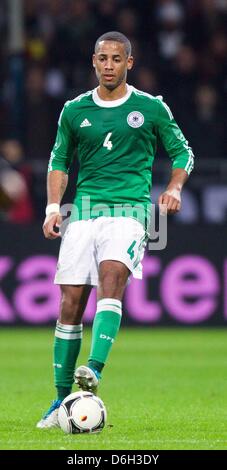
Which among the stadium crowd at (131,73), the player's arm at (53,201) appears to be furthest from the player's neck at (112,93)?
the stadium crowd at (131,73)

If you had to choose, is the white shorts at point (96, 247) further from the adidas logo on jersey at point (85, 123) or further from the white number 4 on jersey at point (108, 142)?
the adidas logo on jersey at point (85, 123)

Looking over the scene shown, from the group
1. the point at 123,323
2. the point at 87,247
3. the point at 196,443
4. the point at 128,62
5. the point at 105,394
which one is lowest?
the point at 123,323

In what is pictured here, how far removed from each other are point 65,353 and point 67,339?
3.4 inches

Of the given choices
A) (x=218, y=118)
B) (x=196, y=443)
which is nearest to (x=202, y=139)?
(x=218, y=118)

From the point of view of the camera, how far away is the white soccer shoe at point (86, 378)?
22.5 ft

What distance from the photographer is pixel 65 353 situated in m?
7.39

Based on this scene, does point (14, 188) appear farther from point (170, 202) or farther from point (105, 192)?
point (170, 202)

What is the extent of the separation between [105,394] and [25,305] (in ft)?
17.5

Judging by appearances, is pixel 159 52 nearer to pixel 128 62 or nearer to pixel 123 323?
pixel 123 323

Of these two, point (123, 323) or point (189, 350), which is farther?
point (123, 323)

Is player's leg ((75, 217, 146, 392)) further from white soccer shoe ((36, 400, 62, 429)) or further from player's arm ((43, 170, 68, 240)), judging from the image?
white soccer shoe ((36, 400, 62, 429))

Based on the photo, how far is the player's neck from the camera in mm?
7459
